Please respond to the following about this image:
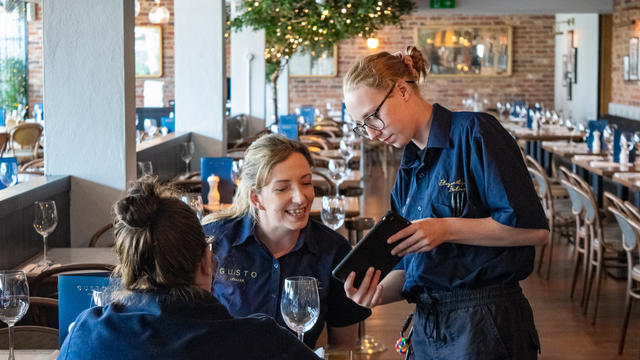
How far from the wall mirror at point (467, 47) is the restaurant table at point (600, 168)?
10.1 m

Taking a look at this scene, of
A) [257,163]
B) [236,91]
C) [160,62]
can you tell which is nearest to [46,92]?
[257,163]

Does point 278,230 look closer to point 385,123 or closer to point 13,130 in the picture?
point 385,123

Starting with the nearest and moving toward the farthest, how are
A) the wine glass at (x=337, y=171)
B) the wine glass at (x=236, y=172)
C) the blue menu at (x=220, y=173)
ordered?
the wine glass at (x=236, y=172), the blue menu at (x=220, y=173), the wine glass at (x=337, y=171)

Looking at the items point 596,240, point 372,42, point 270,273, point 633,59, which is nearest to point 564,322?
point 596,240

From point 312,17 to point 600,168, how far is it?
441 centimetres

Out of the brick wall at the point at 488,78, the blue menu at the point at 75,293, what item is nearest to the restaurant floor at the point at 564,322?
the blue menu at the point at 75,293

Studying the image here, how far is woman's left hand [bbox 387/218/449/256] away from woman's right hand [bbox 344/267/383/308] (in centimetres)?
10

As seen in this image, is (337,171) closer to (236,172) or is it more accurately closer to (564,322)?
(236,172)

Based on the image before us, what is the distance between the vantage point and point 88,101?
4793 millimetres

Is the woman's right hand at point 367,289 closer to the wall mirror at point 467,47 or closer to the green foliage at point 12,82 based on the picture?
the green foliage at point 12,82

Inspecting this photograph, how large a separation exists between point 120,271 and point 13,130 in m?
8.70

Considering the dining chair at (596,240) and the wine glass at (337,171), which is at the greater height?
the wine glass at (337,171)

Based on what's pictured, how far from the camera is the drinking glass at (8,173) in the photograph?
4.89 metres

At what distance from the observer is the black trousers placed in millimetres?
2123
